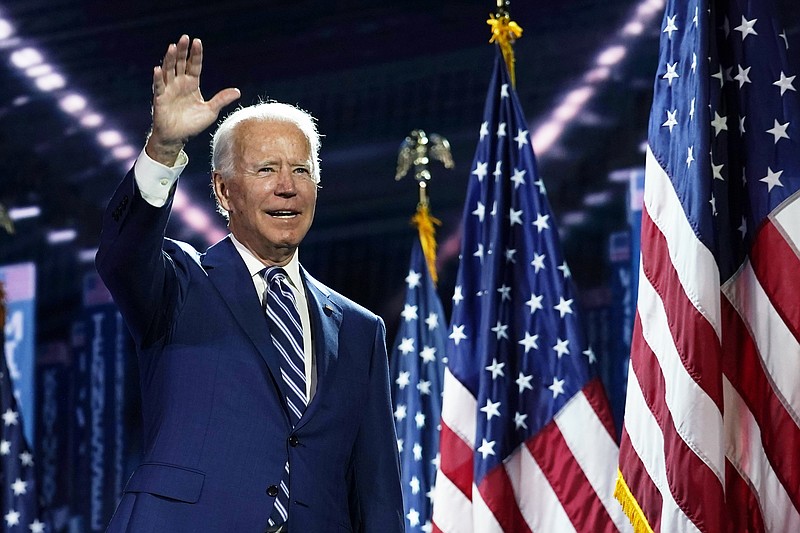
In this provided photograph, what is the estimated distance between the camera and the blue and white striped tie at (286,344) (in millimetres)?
1930

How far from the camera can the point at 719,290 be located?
2.91 m

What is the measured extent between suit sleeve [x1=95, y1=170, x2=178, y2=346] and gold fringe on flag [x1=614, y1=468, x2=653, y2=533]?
168 cm

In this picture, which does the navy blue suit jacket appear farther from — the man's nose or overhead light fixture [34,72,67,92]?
overhead light fixture [34,72,67,92]

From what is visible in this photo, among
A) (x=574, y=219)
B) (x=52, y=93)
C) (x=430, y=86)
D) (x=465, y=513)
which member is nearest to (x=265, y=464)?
(x=465, y=513)

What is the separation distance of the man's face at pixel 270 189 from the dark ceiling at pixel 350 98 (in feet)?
9.15

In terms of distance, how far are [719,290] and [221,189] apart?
4.61ft

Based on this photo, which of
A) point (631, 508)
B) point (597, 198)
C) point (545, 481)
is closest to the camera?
point (631, 508)

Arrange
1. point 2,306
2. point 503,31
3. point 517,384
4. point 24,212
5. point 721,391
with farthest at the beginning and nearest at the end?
point 24,212 < point 2,306 < point 503,31 < point 517,384 < point 721,391

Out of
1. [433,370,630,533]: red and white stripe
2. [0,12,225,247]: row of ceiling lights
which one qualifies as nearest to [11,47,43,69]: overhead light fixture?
[0,12,225,247]: row of ceiling lights

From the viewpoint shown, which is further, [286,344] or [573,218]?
[573,218]

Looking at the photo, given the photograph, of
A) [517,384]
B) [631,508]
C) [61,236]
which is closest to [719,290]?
[631,508]

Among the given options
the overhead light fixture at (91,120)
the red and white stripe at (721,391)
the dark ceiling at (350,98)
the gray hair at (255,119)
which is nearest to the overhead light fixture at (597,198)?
the dark ceiling at (350,98)

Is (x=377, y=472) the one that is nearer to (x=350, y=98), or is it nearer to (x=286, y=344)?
(x=286, y=344)

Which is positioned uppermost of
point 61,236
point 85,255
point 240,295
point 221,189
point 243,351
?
point 61,236
